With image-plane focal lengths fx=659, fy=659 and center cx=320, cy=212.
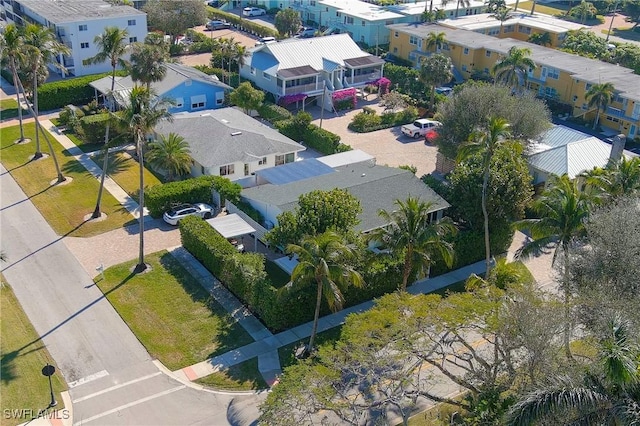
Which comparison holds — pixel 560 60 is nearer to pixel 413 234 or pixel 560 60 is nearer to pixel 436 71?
pixel 436 71

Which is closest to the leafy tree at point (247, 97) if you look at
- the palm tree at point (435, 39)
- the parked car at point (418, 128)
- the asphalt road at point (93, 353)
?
the parked car at point (418, 128)

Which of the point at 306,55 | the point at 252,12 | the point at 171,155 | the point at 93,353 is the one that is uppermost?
the point at 306,55

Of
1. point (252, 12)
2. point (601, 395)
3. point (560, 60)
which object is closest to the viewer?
point (601, 395)

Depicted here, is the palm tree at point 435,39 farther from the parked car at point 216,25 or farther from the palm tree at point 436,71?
the parked car at point 216,25

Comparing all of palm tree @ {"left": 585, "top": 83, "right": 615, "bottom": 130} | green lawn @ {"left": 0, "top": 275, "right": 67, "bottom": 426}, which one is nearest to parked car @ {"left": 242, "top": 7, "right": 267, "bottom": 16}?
palm tree @ {"left": 585, "top": 83, "right": 615, "bottom": 130}

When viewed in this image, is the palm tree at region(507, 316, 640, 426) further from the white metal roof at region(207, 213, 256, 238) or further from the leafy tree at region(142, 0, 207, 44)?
the leafy tree at region(142, 0, 207, 44)

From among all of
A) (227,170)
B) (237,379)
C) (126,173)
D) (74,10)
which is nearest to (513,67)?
(227,170)

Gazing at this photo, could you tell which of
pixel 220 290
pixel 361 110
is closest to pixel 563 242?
pixel 220 290
